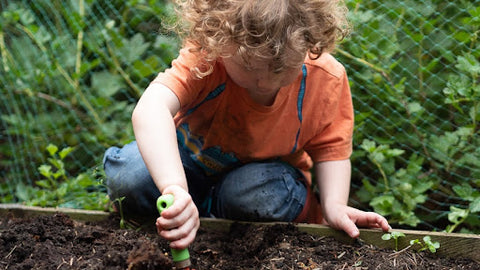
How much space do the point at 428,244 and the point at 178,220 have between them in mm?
709

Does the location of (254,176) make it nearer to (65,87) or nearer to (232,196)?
(232,196)

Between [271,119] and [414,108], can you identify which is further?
[414,108]

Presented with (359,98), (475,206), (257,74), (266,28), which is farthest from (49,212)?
(475,206)

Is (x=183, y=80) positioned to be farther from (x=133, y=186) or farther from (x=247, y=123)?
(x=133, y=186)

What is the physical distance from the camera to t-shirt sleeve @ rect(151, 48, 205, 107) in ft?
5.28

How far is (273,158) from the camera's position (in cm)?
195

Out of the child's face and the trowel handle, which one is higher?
the child's face

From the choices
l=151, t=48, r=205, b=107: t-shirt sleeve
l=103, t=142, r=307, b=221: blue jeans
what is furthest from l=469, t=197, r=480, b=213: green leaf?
l=151, t=48, r=205, b=107: t-shirt sleeve

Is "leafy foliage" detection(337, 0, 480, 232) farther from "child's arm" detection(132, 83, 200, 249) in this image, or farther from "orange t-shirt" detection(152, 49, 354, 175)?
"child's arm" detection(132, 83, 200, 249)

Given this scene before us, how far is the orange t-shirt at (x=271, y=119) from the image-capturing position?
1758 mm

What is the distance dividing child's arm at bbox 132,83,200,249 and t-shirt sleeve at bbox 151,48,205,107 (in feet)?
0.07

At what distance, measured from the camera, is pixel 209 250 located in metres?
1.60

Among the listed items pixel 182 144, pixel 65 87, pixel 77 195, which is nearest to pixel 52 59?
pixel 65 87

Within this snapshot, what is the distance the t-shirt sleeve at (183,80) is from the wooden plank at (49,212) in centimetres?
49
